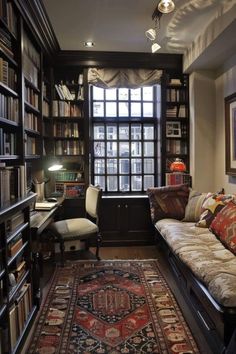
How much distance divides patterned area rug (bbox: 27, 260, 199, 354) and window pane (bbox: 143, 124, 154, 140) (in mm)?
2122

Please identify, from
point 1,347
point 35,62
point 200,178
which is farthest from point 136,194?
point 1,347

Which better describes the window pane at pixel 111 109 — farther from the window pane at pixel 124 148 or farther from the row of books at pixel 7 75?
the row of books at pixel 7 75

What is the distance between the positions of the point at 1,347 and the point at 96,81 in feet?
11.2

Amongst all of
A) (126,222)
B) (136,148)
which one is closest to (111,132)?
(136,148)

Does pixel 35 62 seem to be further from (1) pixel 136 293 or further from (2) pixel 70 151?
(1) pixel 136 293

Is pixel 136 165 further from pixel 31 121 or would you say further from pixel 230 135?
pixel 31 121

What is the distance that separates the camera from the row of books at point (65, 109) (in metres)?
4.12

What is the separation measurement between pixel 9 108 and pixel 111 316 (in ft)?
6.05

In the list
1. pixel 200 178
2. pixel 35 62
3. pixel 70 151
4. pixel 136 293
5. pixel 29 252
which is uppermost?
pixel 35 62

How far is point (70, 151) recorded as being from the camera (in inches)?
166

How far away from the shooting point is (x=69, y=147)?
4.23 metres

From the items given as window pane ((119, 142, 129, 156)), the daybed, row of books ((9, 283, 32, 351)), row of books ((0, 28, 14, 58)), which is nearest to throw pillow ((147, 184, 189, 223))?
the daybed

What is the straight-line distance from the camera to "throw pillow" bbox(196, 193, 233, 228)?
3.07 m

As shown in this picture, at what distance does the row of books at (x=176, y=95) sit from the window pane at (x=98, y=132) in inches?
42.6
